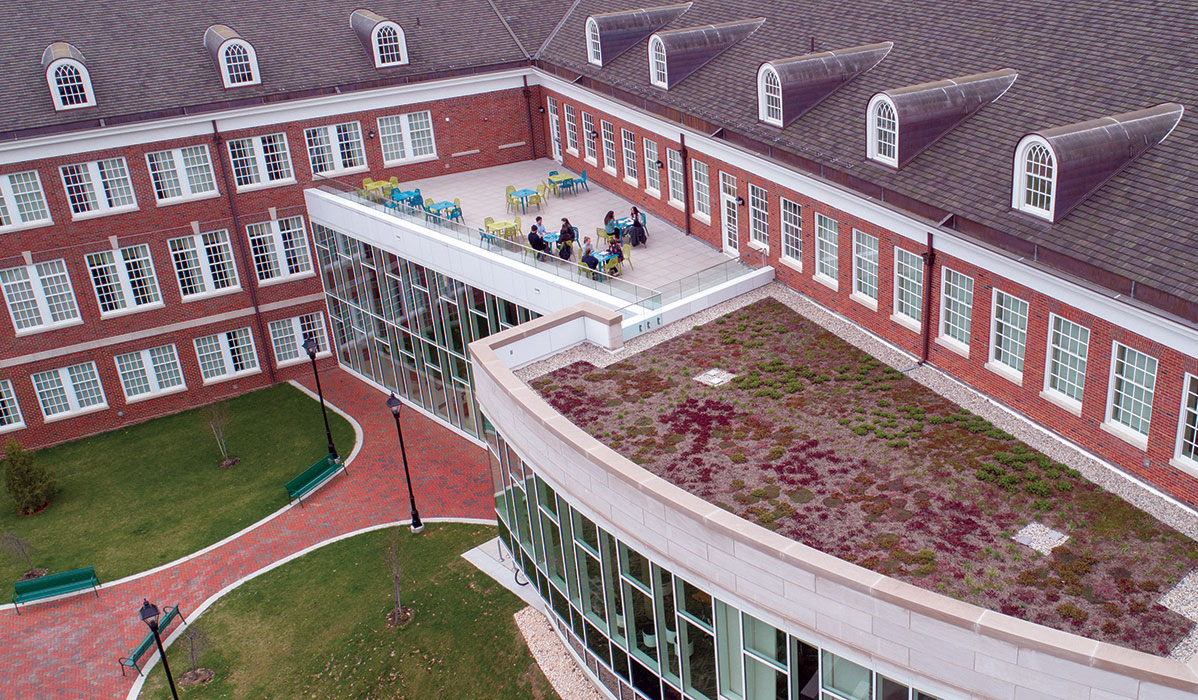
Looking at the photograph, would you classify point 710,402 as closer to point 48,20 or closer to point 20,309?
point 20,309

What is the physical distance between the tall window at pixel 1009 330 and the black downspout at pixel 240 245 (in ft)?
90.5

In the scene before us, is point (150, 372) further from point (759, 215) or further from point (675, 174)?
point (759, 215)

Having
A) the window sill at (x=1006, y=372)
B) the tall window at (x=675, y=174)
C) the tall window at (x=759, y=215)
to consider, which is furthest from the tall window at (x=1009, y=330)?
the tall window at (x=675, y=174)

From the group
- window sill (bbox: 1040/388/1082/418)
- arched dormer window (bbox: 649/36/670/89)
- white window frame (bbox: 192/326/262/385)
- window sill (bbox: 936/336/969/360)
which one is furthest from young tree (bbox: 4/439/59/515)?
window sill (bbox: 1040/388/1082/418)

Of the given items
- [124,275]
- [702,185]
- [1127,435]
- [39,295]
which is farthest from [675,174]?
[39,295]

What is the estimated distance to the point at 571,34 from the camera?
41.6 m

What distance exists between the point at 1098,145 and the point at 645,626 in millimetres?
12384

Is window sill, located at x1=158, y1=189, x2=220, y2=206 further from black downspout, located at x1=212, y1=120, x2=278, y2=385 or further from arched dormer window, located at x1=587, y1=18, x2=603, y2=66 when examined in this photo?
arched dormer window, located at x1=587, y1=18, x2=603, y2=66

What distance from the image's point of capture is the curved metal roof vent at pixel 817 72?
27.1 meters

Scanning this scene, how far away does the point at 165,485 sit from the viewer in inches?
1385

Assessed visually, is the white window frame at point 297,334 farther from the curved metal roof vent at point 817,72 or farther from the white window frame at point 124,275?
the curved metal roof vent at point 817,72

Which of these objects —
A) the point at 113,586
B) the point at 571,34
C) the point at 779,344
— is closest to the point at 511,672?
the point at 779,344

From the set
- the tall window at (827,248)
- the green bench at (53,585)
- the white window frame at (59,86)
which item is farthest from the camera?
the white window frame at (59,86)

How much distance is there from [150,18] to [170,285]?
32.5ft
